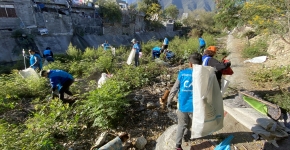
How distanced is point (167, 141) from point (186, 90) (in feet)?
3.59

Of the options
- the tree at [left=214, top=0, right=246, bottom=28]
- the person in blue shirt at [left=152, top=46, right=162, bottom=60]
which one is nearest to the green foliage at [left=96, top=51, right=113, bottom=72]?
the person in blue shirt at [left=152, top=46, right=162, bottom=60]

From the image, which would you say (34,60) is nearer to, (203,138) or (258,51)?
(203,138)

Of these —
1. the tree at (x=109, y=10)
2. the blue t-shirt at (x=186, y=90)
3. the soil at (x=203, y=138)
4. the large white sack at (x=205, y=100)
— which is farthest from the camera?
the tree at (x=109, y=10)

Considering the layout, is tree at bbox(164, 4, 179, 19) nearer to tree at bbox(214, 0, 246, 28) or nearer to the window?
tree at bbox(214, 0, 246, 28)

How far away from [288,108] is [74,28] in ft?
64.1

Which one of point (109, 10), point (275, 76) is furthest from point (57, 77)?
point (109, 10)

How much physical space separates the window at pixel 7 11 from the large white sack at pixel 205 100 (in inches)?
645

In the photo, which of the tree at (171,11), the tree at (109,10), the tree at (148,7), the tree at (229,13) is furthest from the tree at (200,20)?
the tree at (109,10)

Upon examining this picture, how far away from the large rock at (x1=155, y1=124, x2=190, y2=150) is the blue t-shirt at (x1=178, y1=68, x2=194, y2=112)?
2.59 feet

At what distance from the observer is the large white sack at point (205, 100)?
1968mm

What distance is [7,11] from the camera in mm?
12867

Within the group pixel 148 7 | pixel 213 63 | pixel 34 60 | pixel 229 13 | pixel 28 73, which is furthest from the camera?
pixel 148 7

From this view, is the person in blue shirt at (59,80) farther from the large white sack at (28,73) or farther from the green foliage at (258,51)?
the green foliage at (258,51)

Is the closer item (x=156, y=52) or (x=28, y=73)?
(x=28, y=73)
